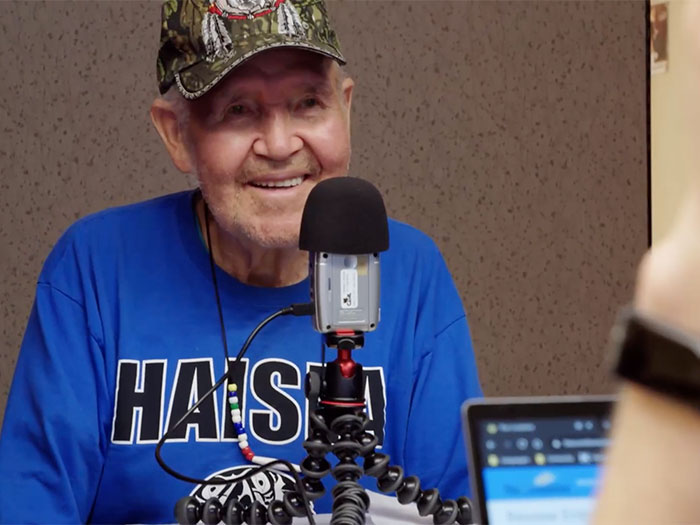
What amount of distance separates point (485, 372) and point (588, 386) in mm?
268

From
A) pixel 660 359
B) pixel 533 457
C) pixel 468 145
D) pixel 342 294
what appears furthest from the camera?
pixel 468 145

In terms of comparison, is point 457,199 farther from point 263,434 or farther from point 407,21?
point 263,434

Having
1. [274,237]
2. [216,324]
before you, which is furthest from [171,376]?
[274,237]

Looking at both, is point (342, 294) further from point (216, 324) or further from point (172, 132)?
point (172, 132)

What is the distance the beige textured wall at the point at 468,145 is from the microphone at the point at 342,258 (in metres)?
1.22

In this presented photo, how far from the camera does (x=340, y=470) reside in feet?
A: 3.25

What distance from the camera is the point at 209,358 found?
4.52ft

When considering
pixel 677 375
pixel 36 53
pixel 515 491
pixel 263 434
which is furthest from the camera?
pixel 36 53

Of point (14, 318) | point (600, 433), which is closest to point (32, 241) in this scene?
point (14, 318)

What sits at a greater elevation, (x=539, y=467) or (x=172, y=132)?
(x=172, y=132)

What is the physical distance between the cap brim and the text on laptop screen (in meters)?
0.83

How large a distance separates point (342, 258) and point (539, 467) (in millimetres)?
360

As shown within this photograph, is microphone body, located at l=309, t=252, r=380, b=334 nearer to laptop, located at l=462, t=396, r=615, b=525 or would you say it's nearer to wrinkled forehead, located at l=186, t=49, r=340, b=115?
laptop, located at l=462, t=396, r=615, b=525

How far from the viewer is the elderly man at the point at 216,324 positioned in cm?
132
